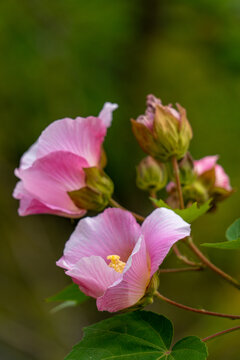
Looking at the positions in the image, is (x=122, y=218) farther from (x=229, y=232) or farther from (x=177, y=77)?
(x=177, y=77)

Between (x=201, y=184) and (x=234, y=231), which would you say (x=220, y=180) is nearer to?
(x=201, y=184)

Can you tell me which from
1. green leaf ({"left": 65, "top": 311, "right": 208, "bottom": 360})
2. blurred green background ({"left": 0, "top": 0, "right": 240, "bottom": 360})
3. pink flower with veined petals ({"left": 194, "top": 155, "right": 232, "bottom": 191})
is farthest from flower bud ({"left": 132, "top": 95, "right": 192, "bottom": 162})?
blurred green background ({"left": 0, "top": 0, "right": 240, "bottom": 360})

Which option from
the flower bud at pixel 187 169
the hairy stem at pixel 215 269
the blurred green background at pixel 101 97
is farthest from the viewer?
the blurred green background at pixel 101 97

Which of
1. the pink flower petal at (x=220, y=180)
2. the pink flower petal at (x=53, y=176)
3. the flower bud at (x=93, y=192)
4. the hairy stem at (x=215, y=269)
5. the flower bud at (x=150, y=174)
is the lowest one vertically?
the hairy stem at (x=215, y=269)

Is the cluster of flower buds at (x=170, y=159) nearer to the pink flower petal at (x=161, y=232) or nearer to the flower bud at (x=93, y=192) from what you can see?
the flower bud at (x=93, y=192)

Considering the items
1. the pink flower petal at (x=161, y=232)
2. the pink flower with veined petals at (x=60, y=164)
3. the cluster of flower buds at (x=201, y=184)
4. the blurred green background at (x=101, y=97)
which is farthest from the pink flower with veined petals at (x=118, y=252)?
the blurred green background at (x=101, y=97)

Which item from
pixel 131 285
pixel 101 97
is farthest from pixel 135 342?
pixel 101 97

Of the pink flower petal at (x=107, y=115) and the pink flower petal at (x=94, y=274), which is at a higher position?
the pink flower petal at (x=107, y=115)

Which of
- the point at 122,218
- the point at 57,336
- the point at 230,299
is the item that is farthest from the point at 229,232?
the point at 57,336
